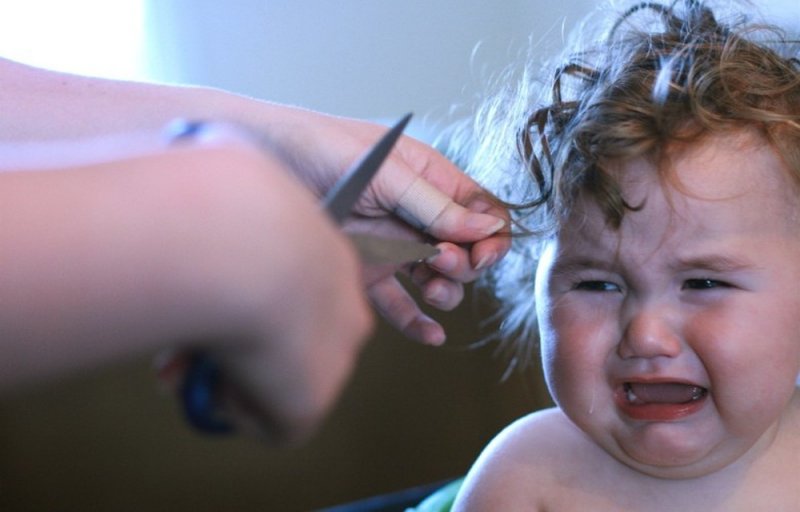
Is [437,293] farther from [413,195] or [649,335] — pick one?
[649,335]

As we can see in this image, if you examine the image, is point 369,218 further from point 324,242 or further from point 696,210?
point 324,242

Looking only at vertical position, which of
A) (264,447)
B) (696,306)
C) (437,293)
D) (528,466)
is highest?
(696,306)

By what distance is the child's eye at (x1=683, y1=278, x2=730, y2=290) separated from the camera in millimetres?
826

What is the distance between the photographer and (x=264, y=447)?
1600 mm

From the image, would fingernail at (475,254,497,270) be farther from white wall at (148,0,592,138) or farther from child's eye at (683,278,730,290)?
white wall at (148,0,592,138)

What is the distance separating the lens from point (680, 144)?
2.69 feet

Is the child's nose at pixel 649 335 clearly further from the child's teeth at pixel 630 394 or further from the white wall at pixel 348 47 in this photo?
the white wall at pixel 348 47

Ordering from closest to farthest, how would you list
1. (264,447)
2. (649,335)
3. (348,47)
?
(649,335) < (264,447) < (348,47)

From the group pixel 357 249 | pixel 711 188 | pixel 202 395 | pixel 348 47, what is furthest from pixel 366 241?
pixel 348 47

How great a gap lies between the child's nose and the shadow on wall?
2.61ft

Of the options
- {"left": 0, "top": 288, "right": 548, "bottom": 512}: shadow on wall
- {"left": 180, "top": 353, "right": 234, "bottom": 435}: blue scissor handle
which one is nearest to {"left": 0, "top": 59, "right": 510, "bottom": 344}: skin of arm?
{"left": 180, "top": 353, "right": 234, "bottom": 435}: blue scissor handle

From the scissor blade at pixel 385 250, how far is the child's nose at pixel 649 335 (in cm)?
18

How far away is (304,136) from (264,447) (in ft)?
2.59

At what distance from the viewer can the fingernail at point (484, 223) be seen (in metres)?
0.88
